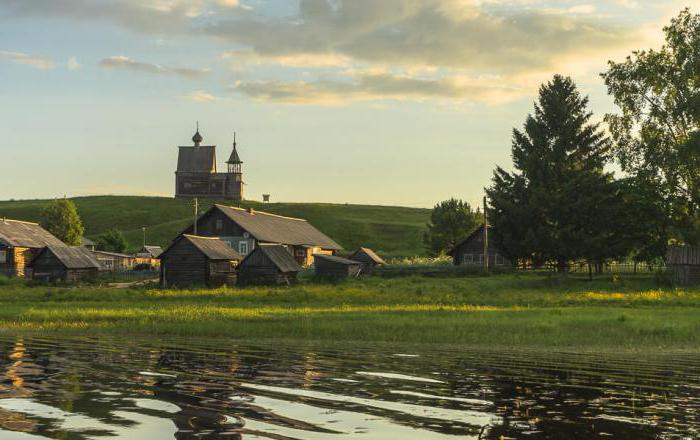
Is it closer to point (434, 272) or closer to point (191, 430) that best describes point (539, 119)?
point (434, 272)

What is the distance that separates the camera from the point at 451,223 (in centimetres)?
10775

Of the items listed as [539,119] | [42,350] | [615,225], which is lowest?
[42,350]

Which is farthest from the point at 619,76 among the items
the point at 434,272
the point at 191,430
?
the point at 191,430

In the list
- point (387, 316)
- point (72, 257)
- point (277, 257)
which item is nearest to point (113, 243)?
point (72, 257)

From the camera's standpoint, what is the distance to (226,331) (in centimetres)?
2959

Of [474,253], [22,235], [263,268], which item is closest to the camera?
[263,268]

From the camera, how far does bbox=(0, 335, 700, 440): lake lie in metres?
12.7

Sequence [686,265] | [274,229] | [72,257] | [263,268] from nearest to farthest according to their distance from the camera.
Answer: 1. [686,265]
2. [263,268]
3. [72,257]
4. [274,229]

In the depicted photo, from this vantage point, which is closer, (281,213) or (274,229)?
(274,229)

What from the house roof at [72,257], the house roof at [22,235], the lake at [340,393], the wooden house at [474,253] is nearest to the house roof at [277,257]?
the house roof at [72,257]

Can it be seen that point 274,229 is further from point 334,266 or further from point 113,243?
point 113,243

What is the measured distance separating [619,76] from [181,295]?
123 feet

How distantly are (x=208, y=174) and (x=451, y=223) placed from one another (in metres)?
67.8

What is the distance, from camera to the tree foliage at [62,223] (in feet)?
364
